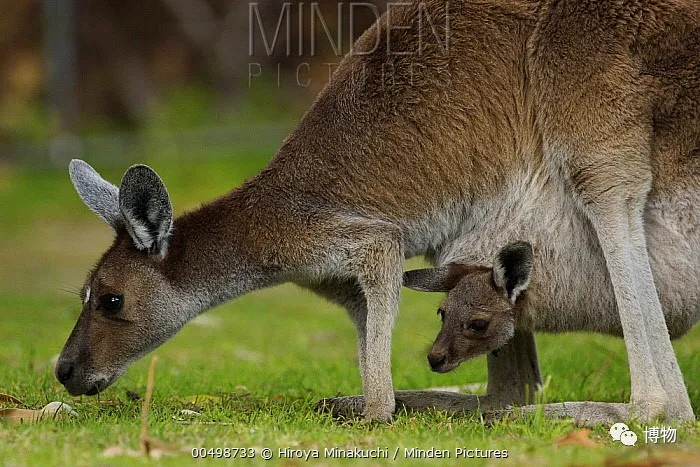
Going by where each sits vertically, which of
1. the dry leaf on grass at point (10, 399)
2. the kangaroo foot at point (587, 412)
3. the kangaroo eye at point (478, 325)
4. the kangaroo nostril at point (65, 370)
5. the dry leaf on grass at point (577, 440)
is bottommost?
the dry leaf on grass at point (577, 440)

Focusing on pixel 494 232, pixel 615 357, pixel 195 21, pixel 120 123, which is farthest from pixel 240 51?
pixel 494 232

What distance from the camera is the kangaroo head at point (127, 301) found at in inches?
180

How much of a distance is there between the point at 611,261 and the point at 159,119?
10.6 meters

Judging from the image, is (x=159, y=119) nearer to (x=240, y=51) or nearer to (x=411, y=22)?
(x=240, y=51)

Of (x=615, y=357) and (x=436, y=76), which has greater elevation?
(x=436, y=76)

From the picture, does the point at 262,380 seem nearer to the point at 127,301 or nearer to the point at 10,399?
the point at 127,301

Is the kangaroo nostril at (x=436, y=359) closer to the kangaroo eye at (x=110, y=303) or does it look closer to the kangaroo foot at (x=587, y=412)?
the kangaroo foot at (x=587, y=412)

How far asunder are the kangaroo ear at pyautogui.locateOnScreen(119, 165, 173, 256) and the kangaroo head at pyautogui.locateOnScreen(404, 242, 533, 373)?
116 centimetres

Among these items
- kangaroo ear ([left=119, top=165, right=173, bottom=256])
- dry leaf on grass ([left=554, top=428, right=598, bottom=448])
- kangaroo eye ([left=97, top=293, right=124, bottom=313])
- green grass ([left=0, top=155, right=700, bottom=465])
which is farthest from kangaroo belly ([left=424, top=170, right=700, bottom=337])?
kangaroo eye ([left=97, top=293, right=124, bottom=313])

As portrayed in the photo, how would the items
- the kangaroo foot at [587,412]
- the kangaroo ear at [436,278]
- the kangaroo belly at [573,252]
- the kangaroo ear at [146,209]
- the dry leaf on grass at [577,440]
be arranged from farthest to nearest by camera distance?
the kangaroo ear at [436,278] → the kangaroo belly at [573,252] → the kangaroo ear at [146,209] → the kangaroo foot at [587,412] → the dry leaf on grass at [577,440]

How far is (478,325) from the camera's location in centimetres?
457

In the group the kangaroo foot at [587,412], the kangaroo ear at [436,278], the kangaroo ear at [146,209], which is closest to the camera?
the kangaroo foot at [587,412]

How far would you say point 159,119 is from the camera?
14.4m

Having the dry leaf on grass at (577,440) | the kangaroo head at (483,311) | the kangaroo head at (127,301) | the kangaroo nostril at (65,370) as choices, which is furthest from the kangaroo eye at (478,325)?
the kangaroo nostril at (65,370)
